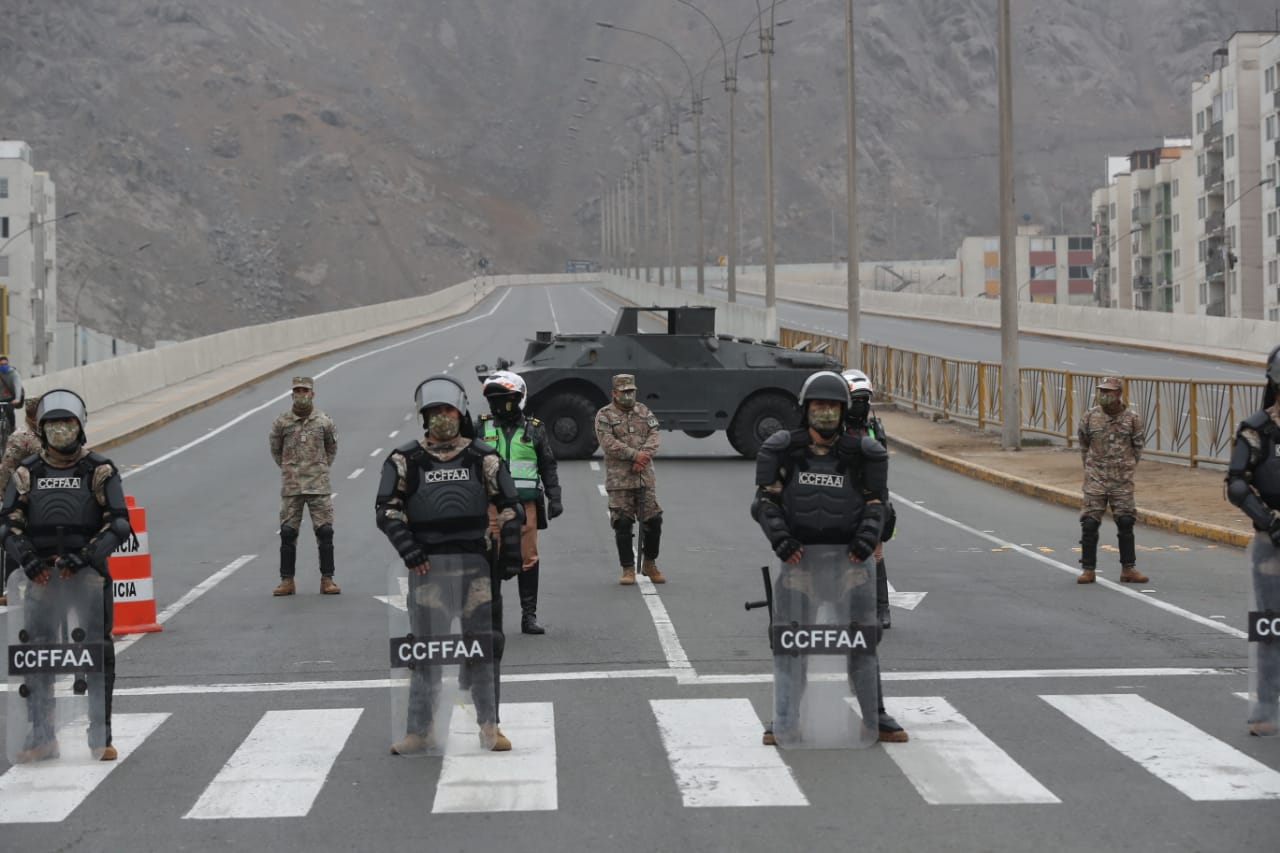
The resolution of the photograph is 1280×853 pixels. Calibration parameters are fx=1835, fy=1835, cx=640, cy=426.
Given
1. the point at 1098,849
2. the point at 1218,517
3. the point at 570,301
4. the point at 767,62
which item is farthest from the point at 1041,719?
the point at 570,301

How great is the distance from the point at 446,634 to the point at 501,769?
718 millimetres

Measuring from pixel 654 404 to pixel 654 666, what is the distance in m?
18.1

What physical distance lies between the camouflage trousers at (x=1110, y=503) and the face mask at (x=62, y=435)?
9.41 metres

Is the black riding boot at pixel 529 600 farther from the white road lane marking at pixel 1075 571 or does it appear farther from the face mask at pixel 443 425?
the white road lane marking at pixel 1075 571

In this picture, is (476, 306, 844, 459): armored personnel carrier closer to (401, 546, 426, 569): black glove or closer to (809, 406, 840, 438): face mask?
(809, 406, 840, 438): face mask

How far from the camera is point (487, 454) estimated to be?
363 inches

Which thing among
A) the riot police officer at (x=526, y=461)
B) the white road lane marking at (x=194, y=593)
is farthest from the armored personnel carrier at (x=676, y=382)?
the riot police officer at (x=526, y=461)

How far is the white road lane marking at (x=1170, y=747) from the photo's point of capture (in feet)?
27.8

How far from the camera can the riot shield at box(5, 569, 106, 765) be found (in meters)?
9.26

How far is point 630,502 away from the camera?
1602cm

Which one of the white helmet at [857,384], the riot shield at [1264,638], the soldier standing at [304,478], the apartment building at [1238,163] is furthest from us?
the apartment building at [1238,163]

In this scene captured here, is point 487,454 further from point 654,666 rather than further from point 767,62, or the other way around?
point 767,62

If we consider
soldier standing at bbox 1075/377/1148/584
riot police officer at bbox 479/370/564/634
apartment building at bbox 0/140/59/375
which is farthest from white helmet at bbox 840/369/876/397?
apartment building at bbox 0/140/59/375

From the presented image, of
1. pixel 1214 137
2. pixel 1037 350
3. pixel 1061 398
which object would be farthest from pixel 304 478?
pixel 1214 137
